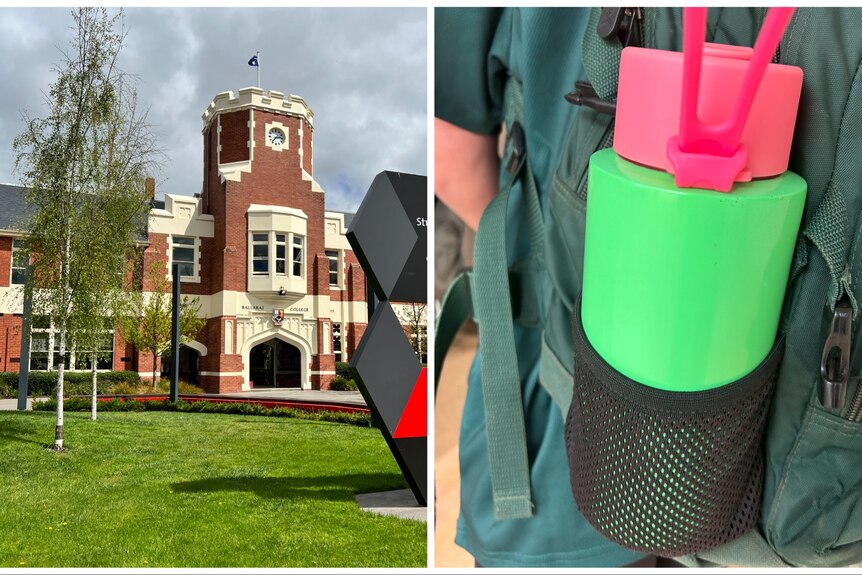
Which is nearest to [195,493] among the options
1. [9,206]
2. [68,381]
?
[68,381]

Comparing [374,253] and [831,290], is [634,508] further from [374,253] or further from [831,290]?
[374,253]

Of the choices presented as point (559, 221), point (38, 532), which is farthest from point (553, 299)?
point (38, 532)

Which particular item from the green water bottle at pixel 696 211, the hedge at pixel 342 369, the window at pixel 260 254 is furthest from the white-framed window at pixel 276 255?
the green water bottle at pixel 696 211

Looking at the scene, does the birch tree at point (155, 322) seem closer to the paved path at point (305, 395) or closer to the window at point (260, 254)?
the paved path at point (305, 395)

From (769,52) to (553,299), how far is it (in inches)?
14.2

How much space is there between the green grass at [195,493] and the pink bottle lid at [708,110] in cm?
280

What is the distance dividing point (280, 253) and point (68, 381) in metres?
4.34

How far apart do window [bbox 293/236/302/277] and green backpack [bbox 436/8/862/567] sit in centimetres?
1107

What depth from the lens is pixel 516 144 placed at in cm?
73

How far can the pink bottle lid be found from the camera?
45 cm

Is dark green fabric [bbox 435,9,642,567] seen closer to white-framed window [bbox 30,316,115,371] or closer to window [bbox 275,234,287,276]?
white-framed window [bbox 30,316,115,371]

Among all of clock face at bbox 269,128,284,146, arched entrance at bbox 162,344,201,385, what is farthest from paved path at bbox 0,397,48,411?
clock face at bbox 269,128,284,146

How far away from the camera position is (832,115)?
52cm

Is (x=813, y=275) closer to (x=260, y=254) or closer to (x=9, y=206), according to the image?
(x=9, y=206)
